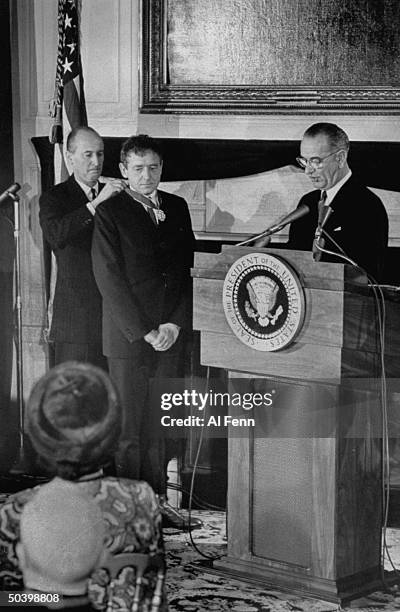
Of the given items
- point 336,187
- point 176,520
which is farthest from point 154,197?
point 176,520

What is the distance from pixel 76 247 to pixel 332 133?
127 centimetres

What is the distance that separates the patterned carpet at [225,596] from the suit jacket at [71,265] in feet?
3.79

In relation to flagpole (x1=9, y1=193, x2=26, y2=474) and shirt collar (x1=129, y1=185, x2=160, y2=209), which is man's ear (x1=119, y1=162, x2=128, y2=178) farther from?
flagpole (x1=9, y1=193, x2=26, y2=474)

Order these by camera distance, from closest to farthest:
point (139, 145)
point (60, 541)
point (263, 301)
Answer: point (60, 541)
point (263, 301)
point (139, 145)

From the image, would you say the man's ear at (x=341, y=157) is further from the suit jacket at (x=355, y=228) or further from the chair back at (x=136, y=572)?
the chair back at (x=136, y=572)

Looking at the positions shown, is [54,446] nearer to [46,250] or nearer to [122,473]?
[122,473]

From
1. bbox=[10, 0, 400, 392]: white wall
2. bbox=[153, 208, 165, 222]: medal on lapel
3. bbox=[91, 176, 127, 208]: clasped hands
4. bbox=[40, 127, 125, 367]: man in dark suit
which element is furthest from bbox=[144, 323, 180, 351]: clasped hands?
bbox=[10, 0, 400, 392]: white wall

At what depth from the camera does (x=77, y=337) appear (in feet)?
16.9

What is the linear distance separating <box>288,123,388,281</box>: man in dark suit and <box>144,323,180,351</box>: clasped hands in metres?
0.66

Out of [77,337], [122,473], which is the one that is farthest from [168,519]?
[77,337]

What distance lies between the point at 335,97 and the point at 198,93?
23.9 inches

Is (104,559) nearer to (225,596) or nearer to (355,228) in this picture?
(225,596)

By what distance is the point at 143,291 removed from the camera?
4.88 meters

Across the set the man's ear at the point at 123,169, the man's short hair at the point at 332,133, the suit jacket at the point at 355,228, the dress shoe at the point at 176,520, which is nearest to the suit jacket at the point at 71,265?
the man's ear at the point at 123,169
